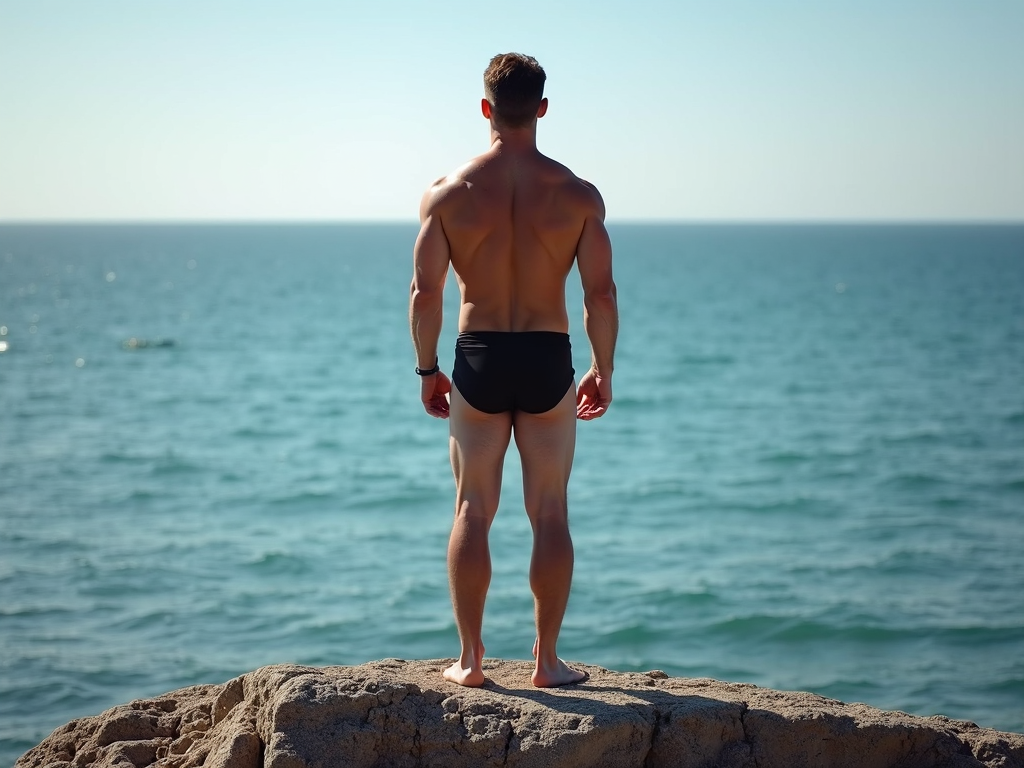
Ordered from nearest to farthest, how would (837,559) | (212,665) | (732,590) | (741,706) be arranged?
1. (741,706)
2. (212,665)
3. (732,590)
4. (837,559)

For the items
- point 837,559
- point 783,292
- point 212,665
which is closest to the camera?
point 212,665

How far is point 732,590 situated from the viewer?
40.7 ft

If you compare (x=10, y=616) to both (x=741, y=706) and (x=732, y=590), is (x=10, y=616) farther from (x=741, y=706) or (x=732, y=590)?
(x=741, y=706)

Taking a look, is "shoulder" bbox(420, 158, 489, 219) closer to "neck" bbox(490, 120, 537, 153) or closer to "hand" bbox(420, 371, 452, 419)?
"neck" bbox(490, 120, 537, 153)

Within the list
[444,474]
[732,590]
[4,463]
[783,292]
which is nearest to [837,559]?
[732,590]

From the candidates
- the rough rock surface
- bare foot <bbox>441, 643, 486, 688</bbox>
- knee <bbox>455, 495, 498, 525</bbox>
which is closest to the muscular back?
knee <bbox>455, 495, 498, 525</bbox>

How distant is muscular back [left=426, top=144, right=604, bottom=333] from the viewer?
4.05 metres

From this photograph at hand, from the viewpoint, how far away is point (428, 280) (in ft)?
13.5

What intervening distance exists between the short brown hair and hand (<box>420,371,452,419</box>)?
1054mm

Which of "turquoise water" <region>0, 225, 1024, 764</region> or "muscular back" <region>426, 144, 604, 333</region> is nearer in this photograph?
Result: "muscular back" <region>426, 144, 604, 333</region>

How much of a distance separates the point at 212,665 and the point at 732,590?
5941mm

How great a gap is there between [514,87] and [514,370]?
1077mm

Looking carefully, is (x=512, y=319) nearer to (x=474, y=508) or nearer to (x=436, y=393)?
(x=436, y=393)

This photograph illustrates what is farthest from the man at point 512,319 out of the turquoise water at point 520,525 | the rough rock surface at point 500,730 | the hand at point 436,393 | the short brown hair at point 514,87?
the turquoise water at point 520,525
